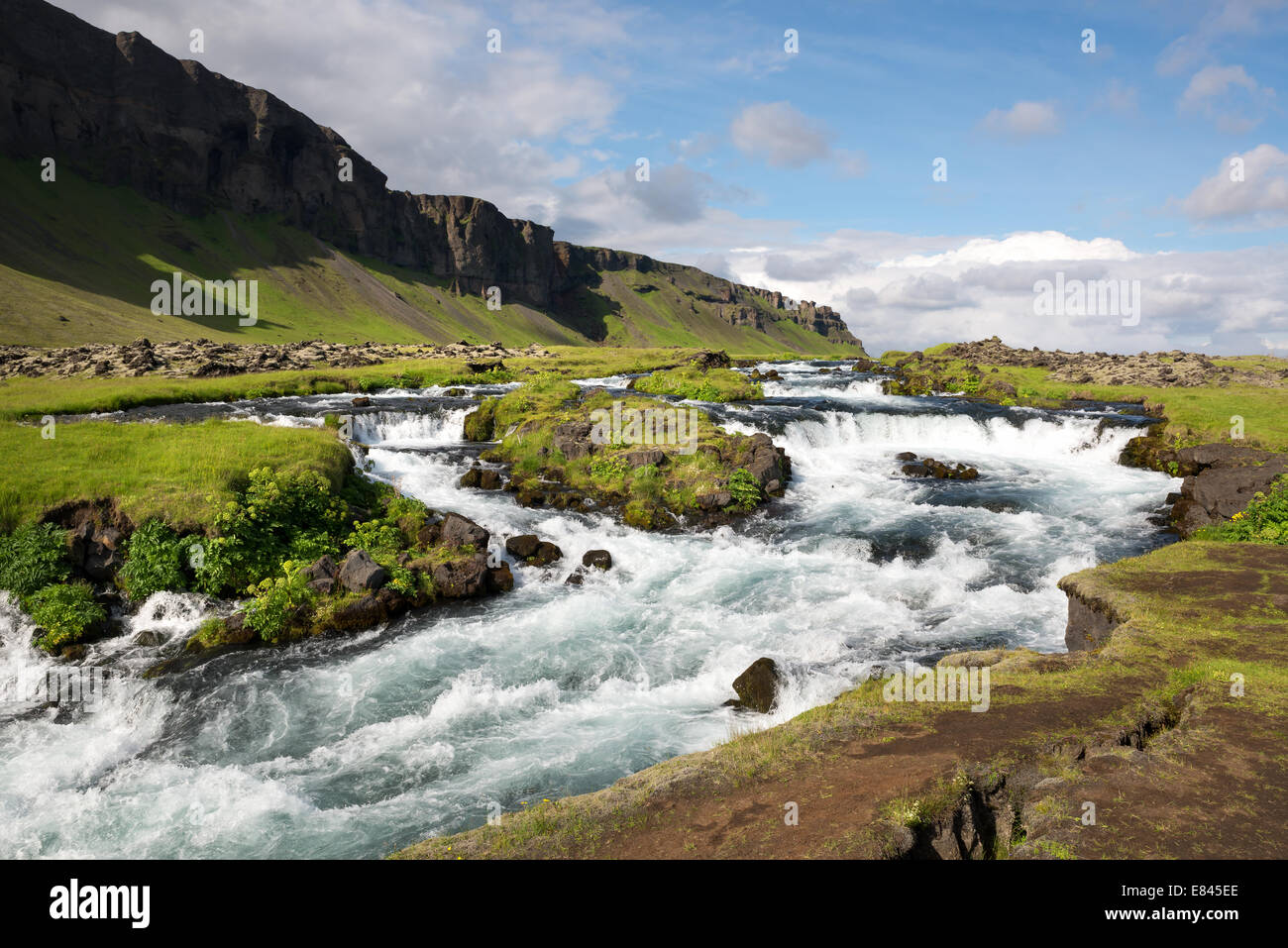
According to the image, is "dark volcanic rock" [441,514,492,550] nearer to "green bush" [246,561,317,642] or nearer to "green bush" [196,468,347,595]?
"green bush" [196,468,347,595]

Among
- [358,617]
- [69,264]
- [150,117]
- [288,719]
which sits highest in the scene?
[150,117]

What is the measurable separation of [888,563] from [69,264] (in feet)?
545

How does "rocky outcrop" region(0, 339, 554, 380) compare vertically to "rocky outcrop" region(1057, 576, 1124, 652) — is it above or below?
above

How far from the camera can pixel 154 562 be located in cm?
1964

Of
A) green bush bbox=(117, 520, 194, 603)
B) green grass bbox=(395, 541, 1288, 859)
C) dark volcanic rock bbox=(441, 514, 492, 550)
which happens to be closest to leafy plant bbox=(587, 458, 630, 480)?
dark volcanic rock bbox=(441, 514, 492, 550)

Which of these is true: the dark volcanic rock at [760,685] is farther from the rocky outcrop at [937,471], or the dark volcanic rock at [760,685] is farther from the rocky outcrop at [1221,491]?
the rocky outcrop at [937,471]

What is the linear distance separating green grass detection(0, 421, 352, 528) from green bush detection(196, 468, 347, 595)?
2.63 feet

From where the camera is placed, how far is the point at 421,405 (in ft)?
168

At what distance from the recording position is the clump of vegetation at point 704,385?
60531 millimetres

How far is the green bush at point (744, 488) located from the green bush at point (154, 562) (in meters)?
22.2

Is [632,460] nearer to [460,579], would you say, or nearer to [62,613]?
[460,579]

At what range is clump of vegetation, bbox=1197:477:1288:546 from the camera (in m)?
21.2
